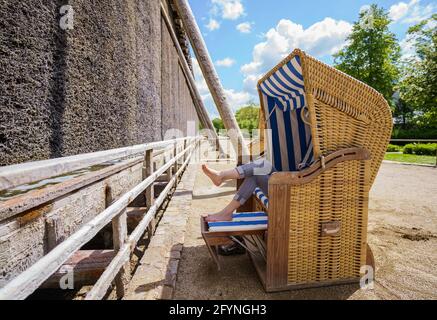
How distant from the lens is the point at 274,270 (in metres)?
1.89

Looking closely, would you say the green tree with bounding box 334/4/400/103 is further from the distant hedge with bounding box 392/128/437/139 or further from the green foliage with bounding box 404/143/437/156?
the green foliage with bounding box 404/143/437/156

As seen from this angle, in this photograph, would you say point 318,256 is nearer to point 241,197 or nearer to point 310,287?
A: point 310,287

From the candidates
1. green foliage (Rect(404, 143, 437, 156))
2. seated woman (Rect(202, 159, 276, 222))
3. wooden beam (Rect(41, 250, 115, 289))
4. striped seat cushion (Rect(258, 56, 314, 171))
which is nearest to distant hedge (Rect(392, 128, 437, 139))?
green foliage (Rect(404, 143, 437, 156))

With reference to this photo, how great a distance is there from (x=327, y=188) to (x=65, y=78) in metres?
2.10

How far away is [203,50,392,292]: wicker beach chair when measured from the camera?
72.2 inches

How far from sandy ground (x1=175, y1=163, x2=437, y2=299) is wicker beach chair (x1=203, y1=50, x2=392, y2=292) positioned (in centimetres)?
12

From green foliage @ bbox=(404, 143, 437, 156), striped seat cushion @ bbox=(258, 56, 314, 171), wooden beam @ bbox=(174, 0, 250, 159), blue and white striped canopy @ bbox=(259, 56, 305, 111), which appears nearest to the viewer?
blue and white striped canopy @ bbox=(259, 56, 305, 111)

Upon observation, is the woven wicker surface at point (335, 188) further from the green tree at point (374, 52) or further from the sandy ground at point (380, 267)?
the green tree at point (374, 52)

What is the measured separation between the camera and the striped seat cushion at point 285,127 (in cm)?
251

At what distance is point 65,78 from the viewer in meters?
2.02

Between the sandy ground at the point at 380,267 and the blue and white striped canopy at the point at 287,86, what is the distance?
1.53 metres

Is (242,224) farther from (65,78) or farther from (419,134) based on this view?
(419,134)

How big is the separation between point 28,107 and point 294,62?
174 centimetres

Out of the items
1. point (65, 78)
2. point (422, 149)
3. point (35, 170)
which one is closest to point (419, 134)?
point (422, 149)
